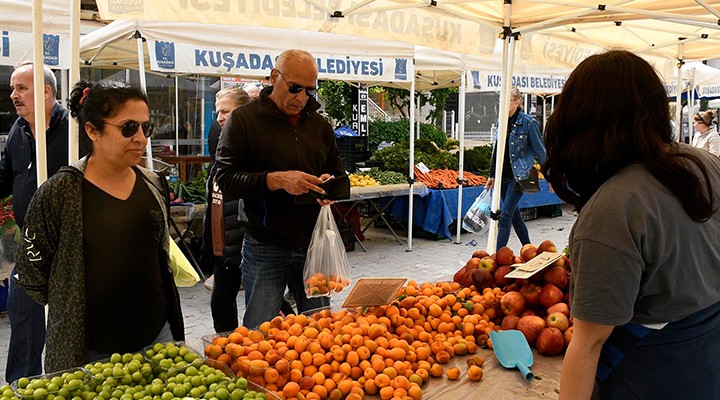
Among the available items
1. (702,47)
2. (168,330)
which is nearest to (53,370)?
(168,330)

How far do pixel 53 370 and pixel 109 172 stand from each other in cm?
72

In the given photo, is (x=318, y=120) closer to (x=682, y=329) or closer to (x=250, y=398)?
(x=250, y=398)

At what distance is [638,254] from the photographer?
142cm

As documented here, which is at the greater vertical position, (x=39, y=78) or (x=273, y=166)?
(x=39, y=78)

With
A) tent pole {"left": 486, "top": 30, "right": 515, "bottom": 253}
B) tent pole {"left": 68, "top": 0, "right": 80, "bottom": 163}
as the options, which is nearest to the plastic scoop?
tent pole {"left": 68, "top": 0, "right": 80, "bottom": 163}

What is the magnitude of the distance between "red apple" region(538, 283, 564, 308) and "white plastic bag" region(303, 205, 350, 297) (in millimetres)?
944

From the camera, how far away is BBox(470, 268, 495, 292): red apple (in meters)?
3.12

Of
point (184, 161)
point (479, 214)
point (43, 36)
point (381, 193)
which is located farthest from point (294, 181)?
point (184, 161)

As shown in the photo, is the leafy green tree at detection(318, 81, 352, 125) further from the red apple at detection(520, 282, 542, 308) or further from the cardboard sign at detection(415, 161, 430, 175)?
the red apple at detection(520, 282, 542, 308)


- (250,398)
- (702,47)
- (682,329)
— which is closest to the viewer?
(682,329)

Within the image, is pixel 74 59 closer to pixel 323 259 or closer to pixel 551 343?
pixel 323 259

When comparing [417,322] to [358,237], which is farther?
[358,237]

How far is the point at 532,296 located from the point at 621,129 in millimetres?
1526

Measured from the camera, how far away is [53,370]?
2.14m
